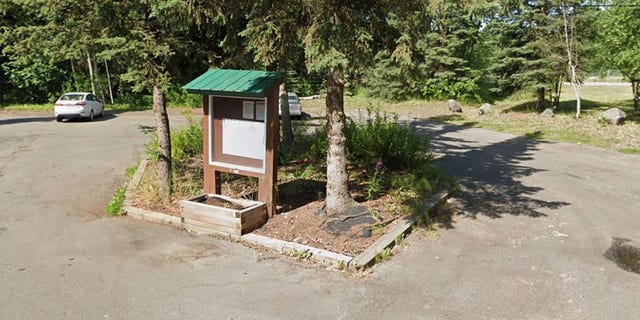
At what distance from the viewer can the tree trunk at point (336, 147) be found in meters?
6.98

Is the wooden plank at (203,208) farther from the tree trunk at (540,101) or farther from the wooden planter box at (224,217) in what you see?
the tree trunk at (540,101)

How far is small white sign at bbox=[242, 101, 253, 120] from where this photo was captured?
7363 mm

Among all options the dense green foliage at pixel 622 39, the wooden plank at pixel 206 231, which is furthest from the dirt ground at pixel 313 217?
the dense green foliage at pixel 622 39

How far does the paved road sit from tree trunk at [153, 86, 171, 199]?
1.10 metres

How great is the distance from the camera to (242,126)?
742 cm

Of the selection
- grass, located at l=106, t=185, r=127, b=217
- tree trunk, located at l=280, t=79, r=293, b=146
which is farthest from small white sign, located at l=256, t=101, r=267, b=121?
tree trunk, located at l=280, t=79, r=293, b=146

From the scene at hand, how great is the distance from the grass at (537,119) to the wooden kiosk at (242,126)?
4531 millimetres

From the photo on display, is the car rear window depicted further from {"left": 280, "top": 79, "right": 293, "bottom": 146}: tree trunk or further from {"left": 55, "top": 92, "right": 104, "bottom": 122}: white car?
{"left": 280, "top": 79, "right": 293, "bottom": 146}: tree trunk

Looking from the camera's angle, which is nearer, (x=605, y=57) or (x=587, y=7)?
(x=605, y=57)

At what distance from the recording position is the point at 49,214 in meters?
7.84

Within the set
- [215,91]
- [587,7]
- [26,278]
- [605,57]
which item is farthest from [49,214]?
[587,7]

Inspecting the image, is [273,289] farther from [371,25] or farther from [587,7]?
[587,7]

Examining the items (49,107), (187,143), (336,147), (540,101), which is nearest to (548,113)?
(540,101)

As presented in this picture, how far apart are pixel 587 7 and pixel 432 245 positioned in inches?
805
